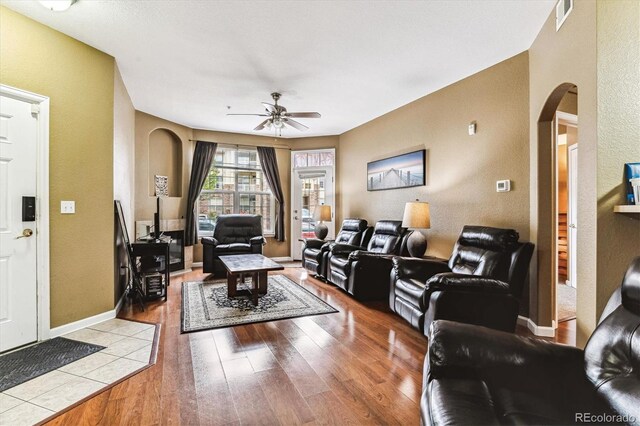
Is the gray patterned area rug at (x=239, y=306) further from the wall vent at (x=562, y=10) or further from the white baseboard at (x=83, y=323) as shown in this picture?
the wall vent at (x=562, y=10)

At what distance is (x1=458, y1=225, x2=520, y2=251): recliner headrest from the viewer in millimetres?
2756

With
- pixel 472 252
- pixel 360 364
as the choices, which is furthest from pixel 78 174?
pixel 472 252

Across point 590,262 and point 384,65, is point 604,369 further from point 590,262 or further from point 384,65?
point 384,65

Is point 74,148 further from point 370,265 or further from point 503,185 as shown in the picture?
point 503,185

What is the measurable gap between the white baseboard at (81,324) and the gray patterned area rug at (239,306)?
715 mm

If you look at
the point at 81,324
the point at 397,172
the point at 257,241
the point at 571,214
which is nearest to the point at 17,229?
the point at 81,324

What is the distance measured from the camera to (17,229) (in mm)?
2518

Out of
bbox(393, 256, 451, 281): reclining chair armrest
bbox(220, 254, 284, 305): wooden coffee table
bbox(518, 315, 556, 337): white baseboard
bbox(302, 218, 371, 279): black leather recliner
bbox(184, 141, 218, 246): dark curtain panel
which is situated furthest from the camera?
bbox(184, 141, 218, 246): dark curtain panel

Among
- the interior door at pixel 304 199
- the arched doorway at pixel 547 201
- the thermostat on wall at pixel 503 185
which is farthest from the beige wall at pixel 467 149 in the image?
the interior door at pixel 304 199

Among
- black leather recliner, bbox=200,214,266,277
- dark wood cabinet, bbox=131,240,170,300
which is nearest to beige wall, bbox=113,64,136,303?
dark wood cabinet, bbox=131,240,170,300

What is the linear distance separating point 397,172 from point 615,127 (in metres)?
3.03

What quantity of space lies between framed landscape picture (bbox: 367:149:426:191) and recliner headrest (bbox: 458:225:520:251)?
52.2 inches

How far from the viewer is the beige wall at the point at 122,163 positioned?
3.37 m

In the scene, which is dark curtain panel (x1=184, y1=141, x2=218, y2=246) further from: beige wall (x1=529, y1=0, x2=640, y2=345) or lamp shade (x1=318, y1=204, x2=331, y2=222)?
beige wall (x1=529, y1=0, x2=640, y2=345)
